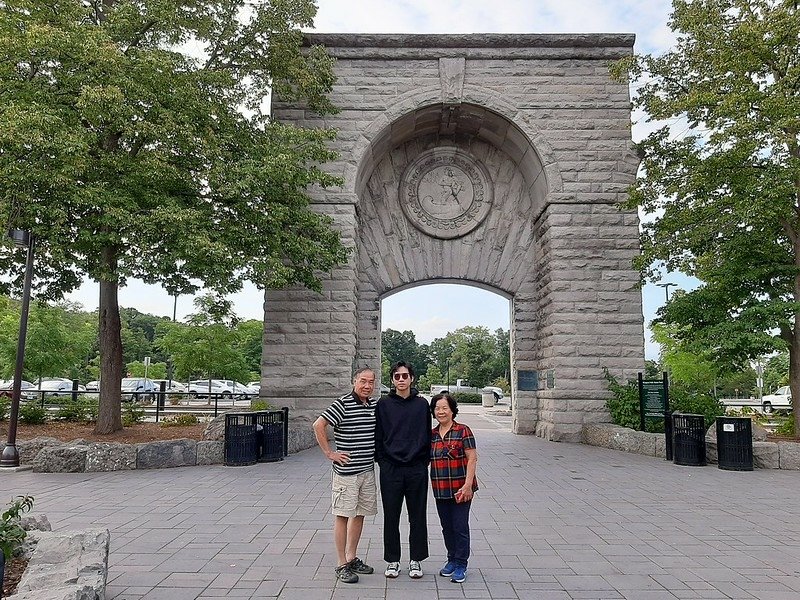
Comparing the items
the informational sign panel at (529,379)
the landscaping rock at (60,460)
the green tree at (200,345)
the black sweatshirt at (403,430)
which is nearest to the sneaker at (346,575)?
the black sweatshirt at (403,430)

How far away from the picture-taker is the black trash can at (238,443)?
10.1 metres

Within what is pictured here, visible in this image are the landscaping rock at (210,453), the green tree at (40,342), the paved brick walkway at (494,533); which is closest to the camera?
the paved brick walkway at (494,533)

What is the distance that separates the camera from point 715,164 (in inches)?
424

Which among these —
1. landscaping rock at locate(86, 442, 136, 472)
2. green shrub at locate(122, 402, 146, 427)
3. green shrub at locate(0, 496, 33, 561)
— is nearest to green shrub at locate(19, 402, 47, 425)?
green shrub at locate(122, 402, 146, 427)

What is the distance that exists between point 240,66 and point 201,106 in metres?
2.76

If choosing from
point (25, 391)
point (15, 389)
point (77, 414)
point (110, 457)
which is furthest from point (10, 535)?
point (25, 391)

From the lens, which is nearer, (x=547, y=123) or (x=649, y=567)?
(x=649, y=567)

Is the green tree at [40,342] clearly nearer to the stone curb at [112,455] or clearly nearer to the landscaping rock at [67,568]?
the stone curb at [112,455]

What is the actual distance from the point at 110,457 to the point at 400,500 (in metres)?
6.85

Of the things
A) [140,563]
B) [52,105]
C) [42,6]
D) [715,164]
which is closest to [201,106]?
[52,105]

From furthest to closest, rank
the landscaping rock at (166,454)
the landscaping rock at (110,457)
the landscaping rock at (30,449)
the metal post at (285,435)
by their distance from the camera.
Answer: the metal post at (285,435) < the landscaping rock at (30,449) < the landscaping rock at (166,454) < the landscaping rock at (110,457)

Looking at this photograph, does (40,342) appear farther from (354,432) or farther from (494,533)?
(354,432)

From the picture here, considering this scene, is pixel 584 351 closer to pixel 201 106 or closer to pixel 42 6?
pixel 201 106

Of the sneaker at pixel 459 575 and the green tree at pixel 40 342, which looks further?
the green tree at pixel 40 342
